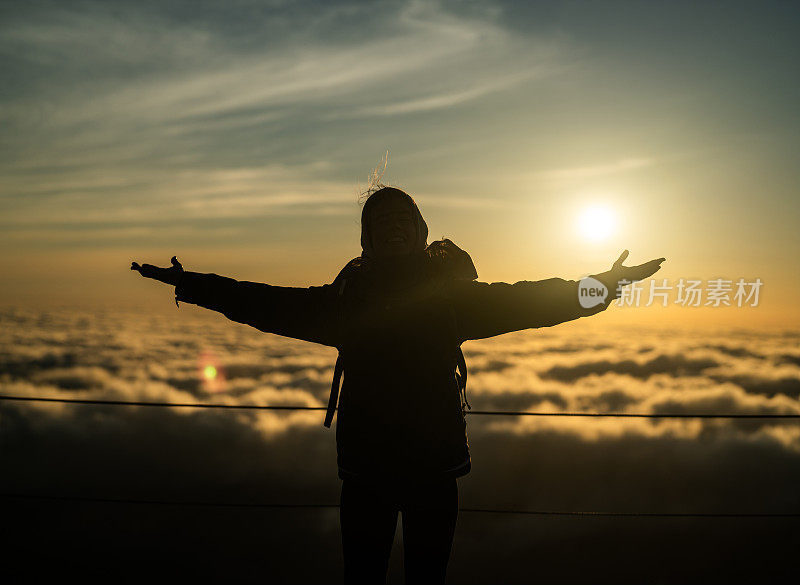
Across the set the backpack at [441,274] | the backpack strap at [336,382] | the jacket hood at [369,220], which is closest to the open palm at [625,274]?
the backpack at [441,274]

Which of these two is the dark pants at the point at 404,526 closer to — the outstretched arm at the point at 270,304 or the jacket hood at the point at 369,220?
the outstretched arm at the point at 270,304

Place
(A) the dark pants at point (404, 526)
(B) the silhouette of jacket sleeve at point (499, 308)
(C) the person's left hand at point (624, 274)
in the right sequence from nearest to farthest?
1. (A) the dark pants at point (404, 526)
2. (B) the silhouette of jacket sleeve at point (499, 308)
3. (C) the person's left hand at point (624, 274)

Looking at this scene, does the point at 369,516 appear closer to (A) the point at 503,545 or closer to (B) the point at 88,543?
(B) the point at 88,543

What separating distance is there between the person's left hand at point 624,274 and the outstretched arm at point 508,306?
199 millimetres

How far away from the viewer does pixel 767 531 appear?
7200 inches

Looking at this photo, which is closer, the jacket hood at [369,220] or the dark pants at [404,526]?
the dark pants at [404,526]

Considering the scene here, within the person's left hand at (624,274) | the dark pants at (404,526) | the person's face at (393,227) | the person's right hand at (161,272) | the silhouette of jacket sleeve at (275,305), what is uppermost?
the person's face at (393,227)

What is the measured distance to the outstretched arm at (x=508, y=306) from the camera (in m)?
2.39

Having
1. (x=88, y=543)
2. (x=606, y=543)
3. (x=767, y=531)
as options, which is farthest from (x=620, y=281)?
(x=767, y=531)

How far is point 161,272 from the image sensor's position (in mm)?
2703

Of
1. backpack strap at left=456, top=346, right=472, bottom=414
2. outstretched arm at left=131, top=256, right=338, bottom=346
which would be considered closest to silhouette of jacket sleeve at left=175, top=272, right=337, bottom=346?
outstretched arm at left=131, top=256, right=338, bottom=346

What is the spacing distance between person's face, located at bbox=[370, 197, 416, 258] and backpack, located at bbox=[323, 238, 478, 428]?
14cm

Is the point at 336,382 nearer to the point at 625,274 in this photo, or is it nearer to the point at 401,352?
the point at 401,352

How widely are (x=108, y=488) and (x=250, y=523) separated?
39991 mm
